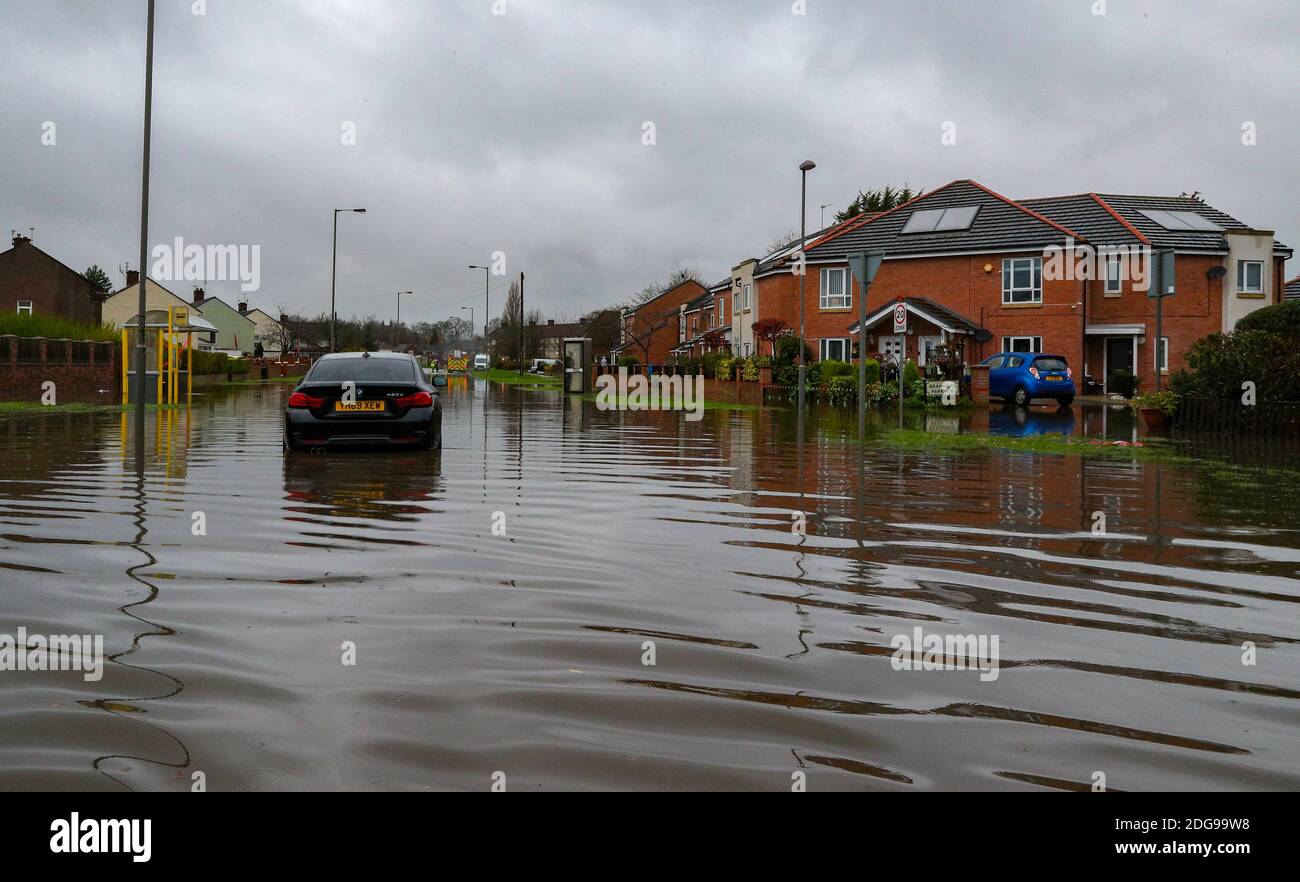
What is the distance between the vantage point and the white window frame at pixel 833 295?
50.3 m

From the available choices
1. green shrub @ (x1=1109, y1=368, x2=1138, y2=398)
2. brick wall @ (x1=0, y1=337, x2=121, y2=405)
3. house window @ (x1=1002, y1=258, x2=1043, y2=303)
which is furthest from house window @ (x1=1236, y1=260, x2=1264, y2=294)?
brick wall @ (x1=0, y1=337, x2=121, y2=405)

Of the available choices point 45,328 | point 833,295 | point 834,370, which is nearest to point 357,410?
point 834,370

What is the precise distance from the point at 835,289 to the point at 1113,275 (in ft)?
37.4

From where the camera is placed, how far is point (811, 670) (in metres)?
4.90

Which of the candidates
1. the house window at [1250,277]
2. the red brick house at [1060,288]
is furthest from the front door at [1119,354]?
the house window at [1250,277]

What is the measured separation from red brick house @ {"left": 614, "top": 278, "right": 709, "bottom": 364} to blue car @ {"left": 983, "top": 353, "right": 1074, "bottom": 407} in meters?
58.8

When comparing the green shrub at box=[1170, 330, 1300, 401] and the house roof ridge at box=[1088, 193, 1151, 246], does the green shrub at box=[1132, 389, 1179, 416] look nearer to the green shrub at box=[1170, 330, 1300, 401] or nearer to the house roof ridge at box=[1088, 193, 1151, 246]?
the green shrub at box=[1170, 330, 1300, 401]

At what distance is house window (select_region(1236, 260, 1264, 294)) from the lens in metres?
46.8

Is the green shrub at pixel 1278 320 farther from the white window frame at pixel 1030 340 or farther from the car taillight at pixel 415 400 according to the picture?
the car taillight at pixel 415 400

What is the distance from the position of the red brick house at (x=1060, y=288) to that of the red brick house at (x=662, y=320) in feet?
160

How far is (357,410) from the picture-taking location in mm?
14914

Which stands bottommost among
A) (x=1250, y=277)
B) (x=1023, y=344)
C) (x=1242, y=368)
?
(x=1242, y=368)

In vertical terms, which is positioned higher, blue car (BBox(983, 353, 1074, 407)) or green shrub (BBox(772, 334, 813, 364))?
green shrub (BBox(772, 334, 813, 364))

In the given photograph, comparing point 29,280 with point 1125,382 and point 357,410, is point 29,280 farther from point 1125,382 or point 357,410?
point 357,410
